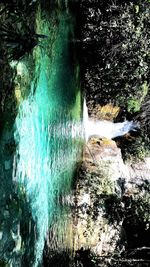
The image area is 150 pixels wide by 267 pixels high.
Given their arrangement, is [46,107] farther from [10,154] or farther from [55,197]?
[10,154]

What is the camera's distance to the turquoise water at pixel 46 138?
272 inches

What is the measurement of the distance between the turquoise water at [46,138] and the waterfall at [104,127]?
1694 mm

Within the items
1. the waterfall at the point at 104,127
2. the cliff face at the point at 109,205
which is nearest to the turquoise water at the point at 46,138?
the cliff face at the point at 109,205

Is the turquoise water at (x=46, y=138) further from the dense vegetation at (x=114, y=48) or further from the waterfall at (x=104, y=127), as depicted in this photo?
the waterfall at (x=104, y=127)

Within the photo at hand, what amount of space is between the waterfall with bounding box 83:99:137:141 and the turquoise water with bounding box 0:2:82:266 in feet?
5.56

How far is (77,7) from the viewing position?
36.3ft

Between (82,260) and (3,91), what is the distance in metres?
6.32

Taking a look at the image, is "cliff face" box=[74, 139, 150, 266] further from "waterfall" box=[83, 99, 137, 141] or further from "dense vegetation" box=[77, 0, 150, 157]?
"dense vegetation" box=[77, 0, 150, 157]

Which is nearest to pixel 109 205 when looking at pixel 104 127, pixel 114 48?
pixel 114 48

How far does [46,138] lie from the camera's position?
859 centimetres

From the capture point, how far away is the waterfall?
14.1m

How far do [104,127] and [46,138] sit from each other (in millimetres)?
7036

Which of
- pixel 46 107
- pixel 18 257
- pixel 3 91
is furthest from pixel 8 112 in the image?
pixel 46 107

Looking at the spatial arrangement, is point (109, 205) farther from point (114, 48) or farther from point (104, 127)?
point (104, 127)
